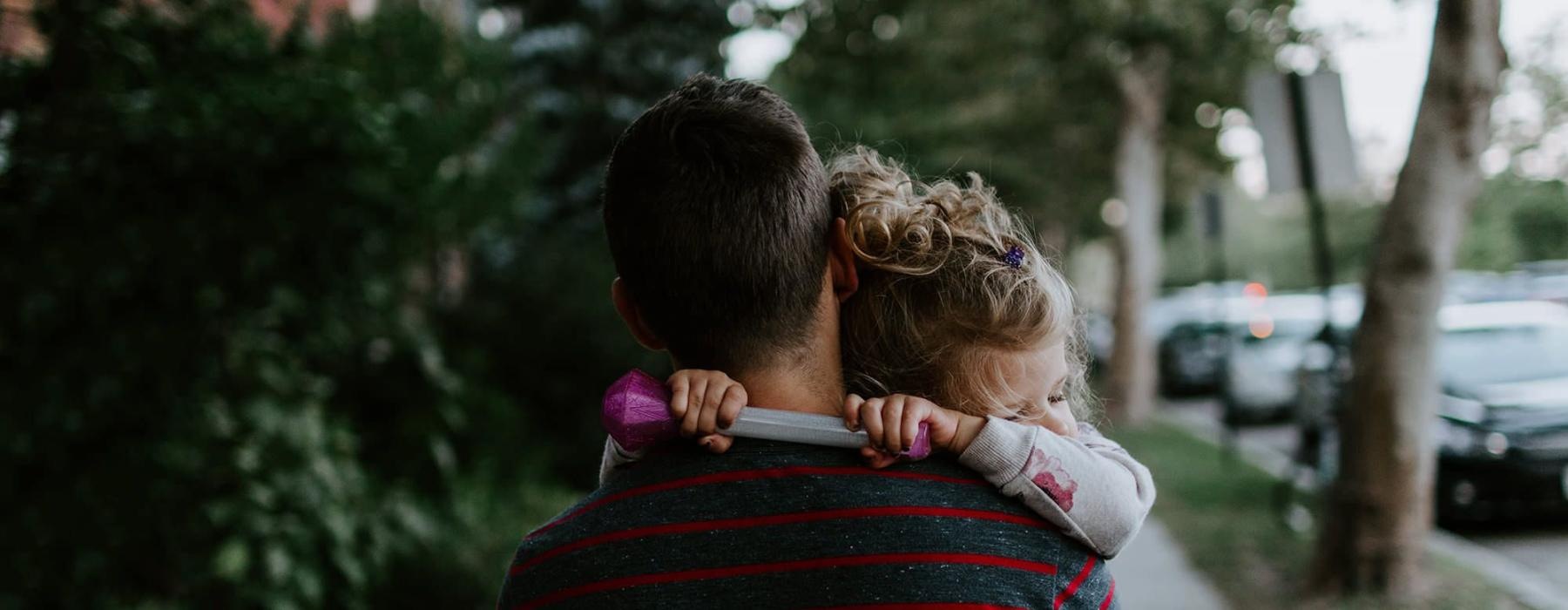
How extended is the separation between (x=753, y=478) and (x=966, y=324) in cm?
43

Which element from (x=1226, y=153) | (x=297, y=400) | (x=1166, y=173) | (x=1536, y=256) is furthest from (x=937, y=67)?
(x=1536, y=256)

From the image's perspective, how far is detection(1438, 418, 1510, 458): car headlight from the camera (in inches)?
327

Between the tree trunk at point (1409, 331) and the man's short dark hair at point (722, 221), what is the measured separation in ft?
18.5

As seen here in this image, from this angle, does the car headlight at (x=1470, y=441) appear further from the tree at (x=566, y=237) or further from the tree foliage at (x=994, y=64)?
the tree at (x=566, y=237)

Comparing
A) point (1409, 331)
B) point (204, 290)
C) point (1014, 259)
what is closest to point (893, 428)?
point (1014, 259)

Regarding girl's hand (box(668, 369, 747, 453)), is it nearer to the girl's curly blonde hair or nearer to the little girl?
the little girl

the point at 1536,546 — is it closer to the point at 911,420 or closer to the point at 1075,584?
the point at 1075,584

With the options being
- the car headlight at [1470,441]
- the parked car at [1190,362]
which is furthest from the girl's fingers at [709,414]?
the parked car at [1190,362]

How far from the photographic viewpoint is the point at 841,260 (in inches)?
61.2

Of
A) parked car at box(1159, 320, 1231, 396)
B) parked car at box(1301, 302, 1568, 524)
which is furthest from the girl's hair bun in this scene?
parked car at box(1159, 320, 1231, 396)

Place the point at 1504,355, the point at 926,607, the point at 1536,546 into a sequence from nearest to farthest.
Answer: the point at 926,607 < the point at 1536,546 < the point at 1504,355

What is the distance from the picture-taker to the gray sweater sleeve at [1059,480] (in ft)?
4.76

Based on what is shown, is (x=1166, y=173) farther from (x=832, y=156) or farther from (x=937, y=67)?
(x=832, y=156)

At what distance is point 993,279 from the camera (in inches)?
64.9
